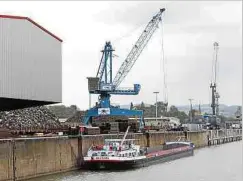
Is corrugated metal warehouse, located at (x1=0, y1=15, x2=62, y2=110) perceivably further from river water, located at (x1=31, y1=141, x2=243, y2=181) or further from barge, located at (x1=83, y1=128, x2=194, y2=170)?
barge, located at (x1=83, y1=128, x2=194, y2=170)

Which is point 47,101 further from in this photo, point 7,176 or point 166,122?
point 166,122

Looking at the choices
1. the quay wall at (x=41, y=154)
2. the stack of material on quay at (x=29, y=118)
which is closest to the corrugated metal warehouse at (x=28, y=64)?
the quay wall at (x=41, y=154)

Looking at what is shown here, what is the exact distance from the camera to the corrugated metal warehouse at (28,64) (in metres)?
44.9

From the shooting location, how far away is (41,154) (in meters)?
52.1

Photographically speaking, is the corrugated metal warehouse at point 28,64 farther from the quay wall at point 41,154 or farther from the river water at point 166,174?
the river water at point 166,174

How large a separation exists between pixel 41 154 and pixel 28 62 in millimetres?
10109

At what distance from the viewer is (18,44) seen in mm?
46094

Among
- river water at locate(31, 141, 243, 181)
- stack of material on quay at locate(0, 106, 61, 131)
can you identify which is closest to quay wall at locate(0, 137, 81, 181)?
river water at locate(31, 141, 243, 181)

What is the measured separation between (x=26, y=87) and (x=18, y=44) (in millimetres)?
4192

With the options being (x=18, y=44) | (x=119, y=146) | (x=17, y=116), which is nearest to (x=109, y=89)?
(x=17, y=116)

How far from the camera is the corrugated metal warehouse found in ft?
147

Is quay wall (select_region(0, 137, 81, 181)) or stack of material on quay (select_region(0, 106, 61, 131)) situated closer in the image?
quay wall (select_region(0, 137, 81, 181))

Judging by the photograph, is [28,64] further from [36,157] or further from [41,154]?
[41,154]

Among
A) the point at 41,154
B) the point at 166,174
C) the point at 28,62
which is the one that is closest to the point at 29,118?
the point at 41,154
